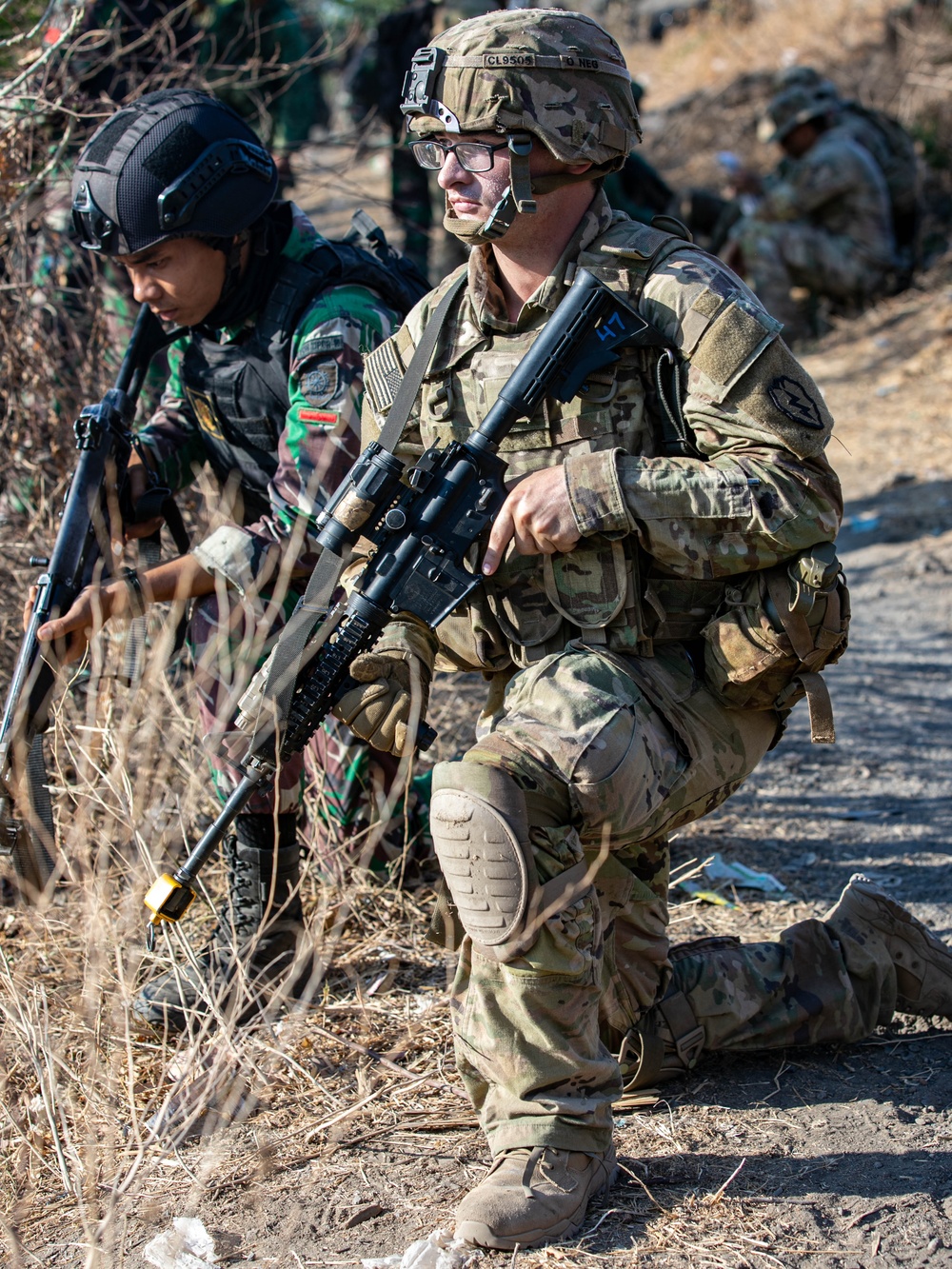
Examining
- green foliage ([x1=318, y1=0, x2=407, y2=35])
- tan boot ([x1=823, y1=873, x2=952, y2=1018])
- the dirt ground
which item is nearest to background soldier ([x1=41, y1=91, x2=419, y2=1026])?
the dirt ground

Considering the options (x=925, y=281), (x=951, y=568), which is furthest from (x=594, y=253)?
(x=925, y=281)

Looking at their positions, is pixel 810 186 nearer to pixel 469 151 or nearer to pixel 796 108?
pixel 796 108

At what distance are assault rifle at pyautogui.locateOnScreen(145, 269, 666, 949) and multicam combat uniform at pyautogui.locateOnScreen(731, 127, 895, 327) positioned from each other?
804 centimetres

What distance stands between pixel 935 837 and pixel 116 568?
7.88 feet

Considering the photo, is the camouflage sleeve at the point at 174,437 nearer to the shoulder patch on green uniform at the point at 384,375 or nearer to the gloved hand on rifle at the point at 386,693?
the shoulder patch on green uniform at the point at 384,375

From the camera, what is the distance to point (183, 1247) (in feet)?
7.28

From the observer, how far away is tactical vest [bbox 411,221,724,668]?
2.43 meters

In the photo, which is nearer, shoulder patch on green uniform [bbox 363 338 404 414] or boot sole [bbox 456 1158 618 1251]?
boot sole [bbox 456 1158 618 1251]

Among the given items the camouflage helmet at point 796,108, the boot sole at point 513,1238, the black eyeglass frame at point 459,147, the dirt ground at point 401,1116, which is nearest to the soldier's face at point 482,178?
the black eyeglass frame at point 459,147

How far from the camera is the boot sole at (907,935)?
276cm

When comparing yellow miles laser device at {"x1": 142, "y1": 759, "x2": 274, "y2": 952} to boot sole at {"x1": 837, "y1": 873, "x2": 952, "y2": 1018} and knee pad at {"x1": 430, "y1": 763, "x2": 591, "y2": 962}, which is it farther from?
boot sole at {"x1": 837, "y1": 873, "x2": 952, "y2": 1018}

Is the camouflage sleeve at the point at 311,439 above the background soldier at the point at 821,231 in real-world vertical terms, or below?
above

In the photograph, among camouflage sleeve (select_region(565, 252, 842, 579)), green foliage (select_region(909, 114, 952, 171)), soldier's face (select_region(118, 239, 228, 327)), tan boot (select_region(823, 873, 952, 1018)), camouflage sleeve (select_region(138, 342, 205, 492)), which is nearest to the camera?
camouflage sleeve (select_region(565, 252, 842, 579))

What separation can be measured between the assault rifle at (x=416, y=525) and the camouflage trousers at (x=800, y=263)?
26.1ft
